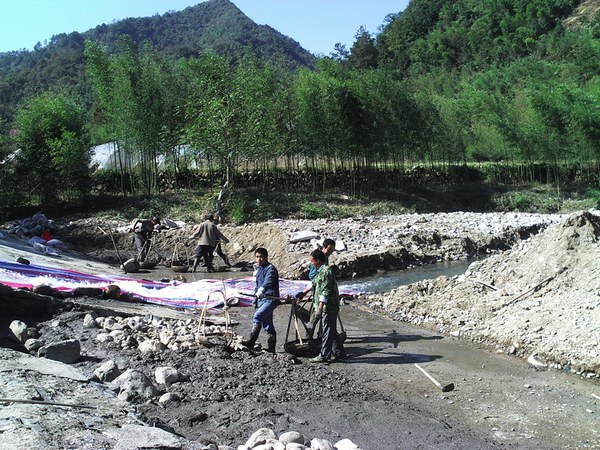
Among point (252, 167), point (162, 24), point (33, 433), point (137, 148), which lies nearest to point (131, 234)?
point (137, 148)

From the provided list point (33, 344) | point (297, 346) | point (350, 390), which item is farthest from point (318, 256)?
point (33, 344)

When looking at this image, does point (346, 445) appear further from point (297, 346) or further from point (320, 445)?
point (297, 346)

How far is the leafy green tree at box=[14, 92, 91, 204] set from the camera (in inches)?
888

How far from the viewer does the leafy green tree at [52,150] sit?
74.0 feet

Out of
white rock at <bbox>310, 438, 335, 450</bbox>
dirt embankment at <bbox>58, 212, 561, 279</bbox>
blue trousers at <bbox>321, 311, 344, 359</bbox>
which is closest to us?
white rock at <bbox>310, 438, 335, 450</bbox>

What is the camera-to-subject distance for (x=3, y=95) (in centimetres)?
6328

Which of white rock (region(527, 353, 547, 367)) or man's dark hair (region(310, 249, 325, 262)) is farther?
man's dark hair (region(310, 249, 325, 262))

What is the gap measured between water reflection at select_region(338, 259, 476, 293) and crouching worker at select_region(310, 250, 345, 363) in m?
5.58

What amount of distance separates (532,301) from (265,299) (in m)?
4.32

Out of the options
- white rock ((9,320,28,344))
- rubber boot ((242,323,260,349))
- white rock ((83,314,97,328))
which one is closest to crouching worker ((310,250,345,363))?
rubber boot ((242,323,260,349))

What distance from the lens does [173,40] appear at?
124 metres

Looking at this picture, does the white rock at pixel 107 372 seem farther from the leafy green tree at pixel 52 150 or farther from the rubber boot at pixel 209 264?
the leafy green tree at pixel 52 150

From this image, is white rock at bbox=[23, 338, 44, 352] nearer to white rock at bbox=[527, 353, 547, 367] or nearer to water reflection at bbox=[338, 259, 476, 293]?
white rock at bbox=[527, 353, 547, 367]

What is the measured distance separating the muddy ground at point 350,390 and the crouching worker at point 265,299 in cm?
39
